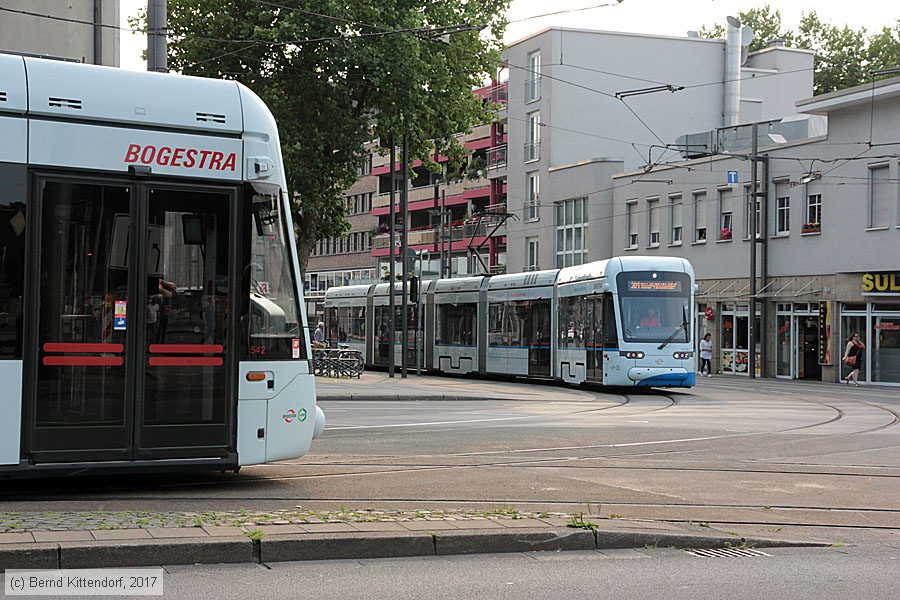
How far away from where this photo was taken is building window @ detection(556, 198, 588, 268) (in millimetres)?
60625

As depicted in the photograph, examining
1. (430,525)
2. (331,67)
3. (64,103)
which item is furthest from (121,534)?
(331,67)

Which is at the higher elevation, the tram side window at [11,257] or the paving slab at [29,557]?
the tram side window at [11,257]

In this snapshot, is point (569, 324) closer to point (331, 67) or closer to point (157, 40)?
point (331, 67)

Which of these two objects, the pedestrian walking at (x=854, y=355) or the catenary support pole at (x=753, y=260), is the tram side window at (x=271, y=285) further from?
the catenary support pole at (x=753, y=260)

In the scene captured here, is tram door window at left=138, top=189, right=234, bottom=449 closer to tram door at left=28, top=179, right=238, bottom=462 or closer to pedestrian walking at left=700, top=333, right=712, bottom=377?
tram door at left=28, top=179, right=238, bottom=462

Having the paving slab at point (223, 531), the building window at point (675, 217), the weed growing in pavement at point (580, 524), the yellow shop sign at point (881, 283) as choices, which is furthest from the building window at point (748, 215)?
the paving slab at point (223, 531)

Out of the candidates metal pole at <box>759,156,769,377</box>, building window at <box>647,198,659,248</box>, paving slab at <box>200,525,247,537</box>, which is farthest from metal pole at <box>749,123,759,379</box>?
paving slab at <box>200,525,247,537</box>

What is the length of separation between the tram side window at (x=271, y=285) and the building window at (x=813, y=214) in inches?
1457

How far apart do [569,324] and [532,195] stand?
34188 mm

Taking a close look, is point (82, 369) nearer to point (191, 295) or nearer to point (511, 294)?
point (191, 295)

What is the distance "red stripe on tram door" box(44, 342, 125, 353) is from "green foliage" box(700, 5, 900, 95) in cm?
7071

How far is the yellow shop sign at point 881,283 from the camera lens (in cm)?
4125

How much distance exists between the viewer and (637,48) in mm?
65125

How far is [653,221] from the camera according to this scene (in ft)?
181
